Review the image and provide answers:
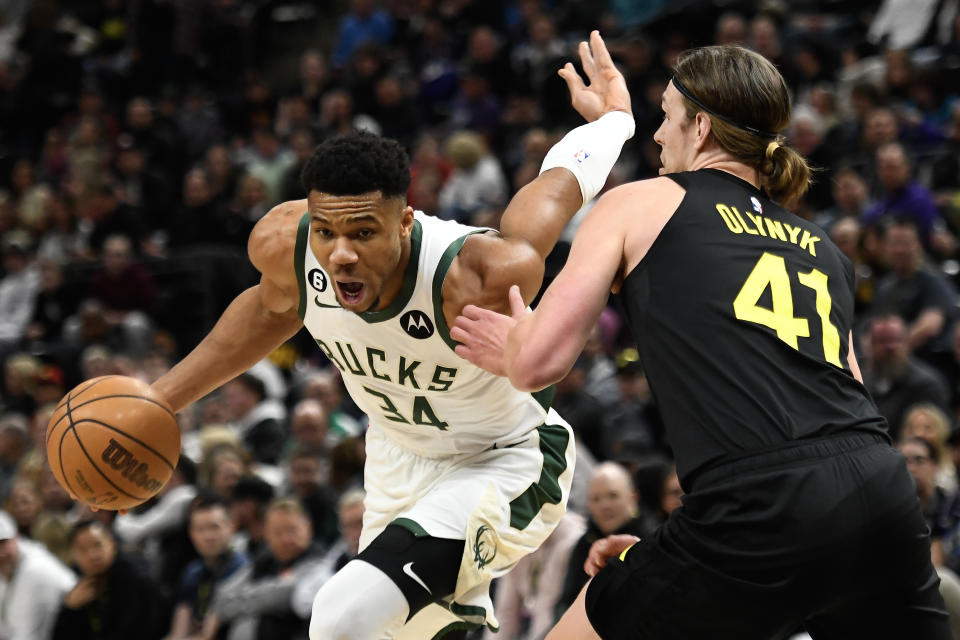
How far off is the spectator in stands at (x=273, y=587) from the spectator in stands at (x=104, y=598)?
1.51 ft

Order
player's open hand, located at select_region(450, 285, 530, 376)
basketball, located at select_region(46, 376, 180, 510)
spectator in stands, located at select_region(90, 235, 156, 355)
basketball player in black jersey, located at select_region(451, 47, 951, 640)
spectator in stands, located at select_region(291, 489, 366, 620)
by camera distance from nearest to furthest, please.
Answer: basketball player in black jersey, located at select_region(451, 47, 951, 640) < player's open hand, located at select_region(450, 285, 530, 376) < basketball, located at select_region(46, 376, 180, 510) < spectator in stands, located at select_region(291, 489, 366, 620) < spectator in stands, located at select_region(90, 235, 156, 355)

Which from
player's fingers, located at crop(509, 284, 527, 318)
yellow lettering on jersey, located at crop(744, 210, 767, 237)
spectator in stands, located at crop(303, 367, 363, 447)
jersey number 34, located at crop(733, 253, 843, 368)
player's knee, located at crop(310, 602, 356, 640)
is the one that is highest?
yellow lettering on jersey, located at crop(744, 210, 767, 237)

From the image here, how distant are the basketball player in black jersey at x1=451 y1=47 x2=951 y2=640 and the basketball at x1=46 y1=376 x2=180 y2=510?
1.65 meters

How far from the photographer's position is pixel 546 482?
4.70 m

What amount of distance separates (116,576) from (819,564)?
235 inches

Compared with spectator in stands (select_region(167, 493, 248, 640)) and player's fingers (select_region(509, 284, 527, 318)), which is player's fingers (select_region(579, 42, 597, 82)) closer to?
player's fingers (select_region(509, 284, 527, 318))

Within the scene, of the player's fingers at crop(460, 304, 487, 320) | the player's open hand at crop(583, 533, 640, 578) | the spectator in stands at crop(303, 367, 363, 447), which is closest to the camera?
the player's fingers at crop(460, 304, 487, 320)

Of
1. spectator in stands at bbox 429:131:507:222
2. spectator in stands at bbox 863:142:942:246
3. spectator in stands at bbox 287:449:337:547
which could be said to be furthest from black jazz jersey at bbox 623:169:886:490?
spectator in stands at bbox 429:131:507:222

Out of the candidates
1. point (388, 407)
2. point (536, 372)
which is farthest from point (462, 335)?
point (388, 407)

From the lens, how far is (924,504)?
6.43 metres

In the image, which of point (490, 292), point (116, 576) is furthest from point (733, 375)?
point (116, 576)

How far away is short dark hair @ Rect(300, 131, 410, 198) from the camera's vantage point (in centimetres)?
414

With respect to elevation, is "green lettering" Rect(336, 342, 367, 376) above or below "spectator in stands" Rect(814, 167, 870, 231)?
above

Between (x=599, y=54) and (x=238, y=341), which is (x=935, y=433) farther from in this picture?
(x=238, y=341)
